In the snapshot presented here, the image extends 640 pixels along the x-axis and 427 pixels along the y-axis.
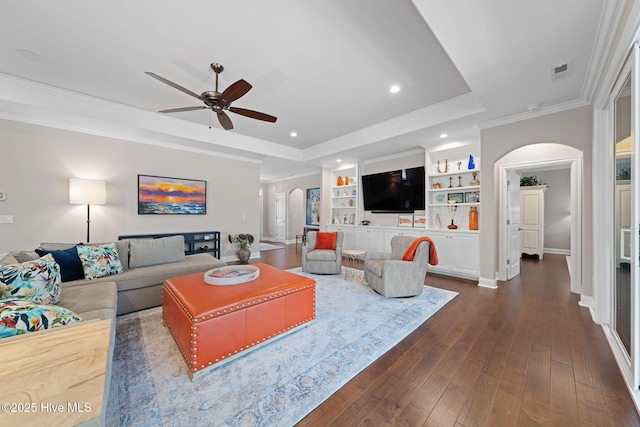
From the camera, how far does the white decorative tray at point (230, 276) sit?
238 cm

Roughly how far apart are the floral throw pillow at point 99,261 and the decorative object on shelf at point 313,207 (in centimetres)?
631

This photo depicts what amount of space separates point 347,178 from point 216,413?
5957mm

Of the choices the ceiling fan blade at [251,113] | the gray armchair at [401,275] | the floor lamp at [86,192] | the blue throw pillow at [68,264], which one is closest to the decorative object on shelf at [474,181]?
the gray armchair at [401,275]

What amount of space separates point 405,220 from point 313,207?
13.3 ft

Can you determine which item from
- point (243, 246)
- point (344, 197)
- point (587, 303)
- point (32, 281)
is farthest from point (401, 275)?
point (243, 246)

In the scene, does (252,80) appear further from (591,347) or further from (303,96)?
(591,347)

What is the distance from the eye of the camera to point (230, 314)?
1940 millimetres

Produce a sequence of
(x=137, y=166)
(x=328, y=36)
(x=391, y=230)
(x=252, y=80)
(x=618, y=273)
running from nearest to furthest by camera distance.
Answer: (x=618, y=273) → (x=328, y=36) → (x=252, y=80) → (x=137, y=166) → (x=391, y=230)

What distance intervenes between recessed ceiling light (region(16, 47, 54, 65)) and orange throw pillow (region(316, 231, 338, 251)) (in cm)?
425

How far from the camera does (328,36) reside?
2.40m

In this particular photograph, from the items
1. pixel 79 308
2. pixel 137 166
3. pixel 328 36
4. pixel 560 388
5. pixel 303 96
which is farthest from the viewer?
pixel 137 166

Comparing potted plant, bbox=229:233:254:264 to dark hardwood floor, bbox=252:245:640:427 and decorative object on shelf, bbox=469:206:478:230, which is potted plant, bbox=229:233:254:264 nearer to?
dark hardwood floor, bbox=252:245:640:427

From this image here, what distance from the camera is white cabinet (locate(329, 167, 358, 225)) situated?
6809 mm

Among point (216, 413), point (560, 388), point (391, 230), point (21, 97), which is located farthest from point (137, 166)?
point (560, 388)
